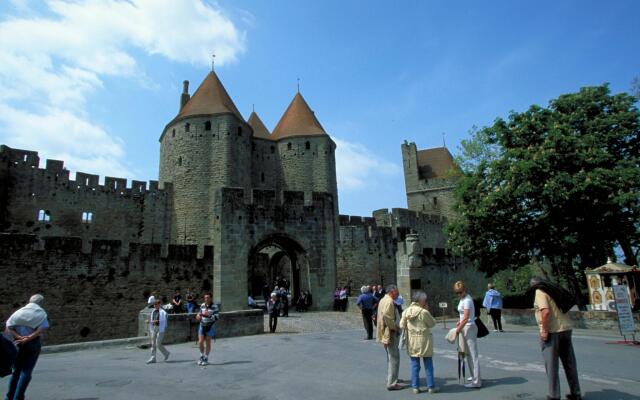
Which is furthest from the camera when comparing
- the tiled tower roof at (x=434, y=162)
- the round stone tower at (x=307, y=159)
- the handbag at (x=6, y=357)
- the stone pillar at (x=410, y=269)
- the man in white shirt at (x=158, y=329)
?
the tiled tower roof at (x=434, y=162)

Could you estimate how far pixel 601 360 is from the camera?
739 cm

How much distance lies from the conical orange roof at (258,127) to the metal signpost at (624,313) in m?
31.7

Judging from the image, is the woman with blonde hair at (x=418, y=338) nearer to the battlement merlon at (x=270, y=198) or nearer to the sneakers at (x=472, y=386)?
the sneakers at (x=472, y=386)

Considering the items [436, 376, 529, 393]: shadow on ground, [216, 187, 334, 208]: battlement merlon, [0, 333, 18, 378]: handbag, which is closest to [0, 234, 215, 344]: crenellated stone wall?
[216, 187, 334, 208]: battlement merlon

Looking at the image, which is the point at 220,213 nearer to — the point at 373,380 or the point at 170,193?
the point at 373,380

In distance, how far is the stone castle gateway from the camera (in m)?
17.2

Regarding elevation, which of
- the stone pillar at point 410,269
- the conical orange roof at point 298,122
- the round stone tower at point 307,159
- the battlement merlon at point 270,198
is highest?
the conical orange roof at point 298,122

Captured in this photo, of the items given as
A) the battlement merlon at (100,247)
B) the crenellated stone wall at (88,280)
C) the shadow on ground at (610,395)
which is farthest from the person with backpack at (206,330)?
the battlement merlon at (100,247)

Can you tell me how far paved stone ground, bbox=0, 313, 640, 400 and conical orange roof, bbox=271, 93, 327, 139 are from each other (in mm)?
29169

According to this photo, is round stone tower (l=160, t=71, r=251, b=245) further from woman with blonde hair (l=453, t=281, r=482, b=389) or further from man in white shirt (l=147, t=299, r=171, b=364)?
woman with blonde hair (l=453, t=281, r=482, b=389)

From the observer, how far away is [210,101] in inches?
1347

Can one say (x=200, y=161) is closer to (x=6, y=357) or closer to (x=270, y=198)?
(x=270, y=198)

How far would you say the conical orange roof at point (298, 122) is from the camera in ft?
126

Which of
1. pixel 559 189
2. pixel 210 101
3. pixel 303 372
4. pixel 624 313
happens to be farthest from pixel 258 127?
pixel 303 372
